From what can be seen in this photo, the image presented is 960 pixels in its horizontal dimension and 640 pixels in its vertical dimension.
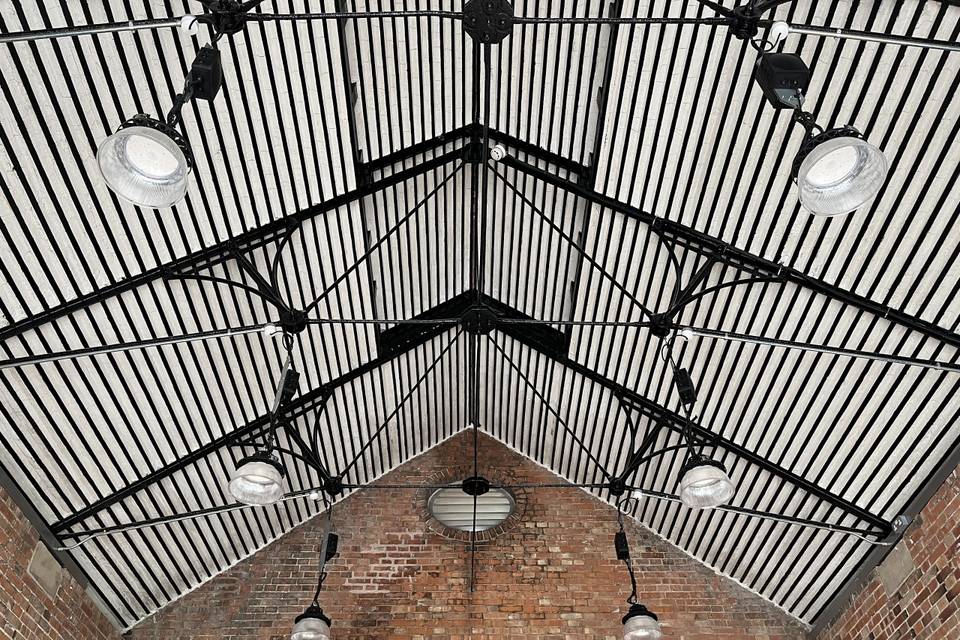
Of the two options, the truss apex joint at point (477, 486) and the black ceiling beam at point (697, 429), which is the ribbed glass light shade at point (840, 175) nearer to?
the black ceiling beam at point (697, 429)

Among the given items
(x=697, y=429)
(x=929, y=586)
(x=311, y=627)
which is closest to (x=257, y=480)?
(x=311, y=627)

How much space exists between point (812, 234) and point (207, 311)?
18.0ft

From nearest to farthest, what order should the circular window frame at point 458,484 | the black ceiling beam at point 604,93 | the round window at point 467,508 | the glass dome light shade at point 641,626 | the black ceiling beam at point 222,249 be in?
the black ceiling beam at point 222,249
the black ceiling beam at point 604,93
the glass dome light shade at point 641,626
the circular window frame at point 458,484
the round window at point 467,508

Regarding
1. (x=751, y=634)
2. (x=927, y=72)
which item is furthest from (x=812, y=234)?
(x=751, y=634)

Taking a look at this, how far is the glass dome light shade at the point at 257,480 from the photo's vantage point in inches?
257

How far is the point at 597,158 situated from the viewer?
7621mm

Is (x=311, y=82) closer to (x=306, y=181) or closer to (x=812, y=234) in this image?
(x=306, y=181)

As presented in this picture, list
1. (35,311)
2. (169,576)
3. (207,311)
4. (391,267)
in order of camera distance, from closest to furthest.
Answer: (35,311)
(207,311)
(391,267)
(169,576)

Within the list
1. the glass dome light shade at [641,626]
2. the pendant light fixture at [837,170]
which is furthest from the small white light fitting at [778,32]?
the glass dome light shade at [641,626]

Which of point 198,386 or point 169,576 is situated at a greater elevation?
point 198,386

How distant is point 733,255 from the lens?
738cm

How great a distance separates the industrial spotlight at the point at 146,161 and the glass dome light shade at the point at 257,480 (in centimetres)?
279

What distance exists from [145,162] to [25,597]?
211 inches

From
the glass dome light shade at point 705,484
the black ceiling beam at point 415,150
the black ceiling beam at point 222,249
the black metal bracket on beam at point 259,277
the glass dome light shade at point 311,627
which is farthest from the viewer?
the glass dome light shade at point 311,627
